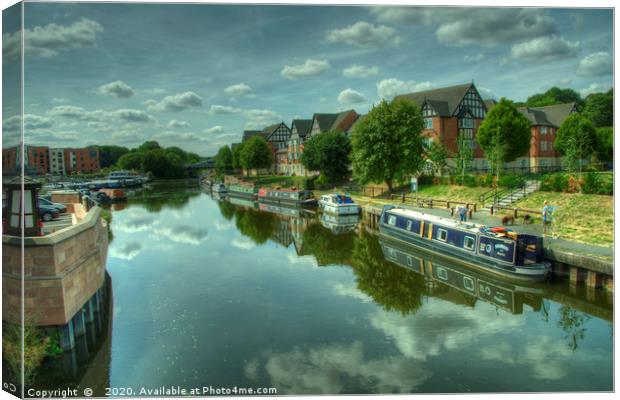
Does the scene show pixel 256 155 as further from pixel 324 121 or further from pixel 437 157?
pixel 437 157

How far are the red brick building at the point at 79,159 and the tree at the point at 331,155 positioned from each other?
100 ft

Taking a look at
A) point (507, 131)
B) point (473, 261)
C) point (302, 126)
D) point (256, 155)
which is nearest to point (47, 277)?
point (473, 261)

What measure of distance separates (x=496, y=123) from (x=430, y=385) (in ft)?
112

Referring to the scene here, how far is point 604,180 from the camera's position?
68.7ft

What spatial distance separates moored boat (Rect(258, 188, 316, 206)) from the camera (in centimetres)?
4625

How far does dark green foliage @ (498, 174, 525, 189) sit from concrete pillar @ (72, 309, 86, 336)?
25.8m

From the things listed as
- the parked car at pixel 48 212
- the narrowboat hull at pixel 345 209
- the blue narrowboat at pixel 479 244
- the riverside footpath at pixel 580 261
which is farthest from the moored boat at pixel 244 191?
the riverside footpath at pixel 580 261

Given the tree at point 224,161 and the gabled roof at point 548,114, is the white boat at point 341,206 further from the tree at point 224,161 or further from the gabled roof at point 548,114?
the tree at point 224,161

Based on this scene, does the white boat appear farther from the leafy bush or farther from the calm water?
the calm water

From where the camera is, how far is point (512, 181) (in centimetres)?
3064

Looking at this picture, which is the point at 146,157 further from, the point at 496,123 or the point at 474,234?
the point at 474,234

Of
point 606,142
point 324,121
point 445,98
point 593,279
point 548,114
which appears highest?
point 324,121

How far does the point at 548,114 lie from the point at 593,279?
34110 millimetres

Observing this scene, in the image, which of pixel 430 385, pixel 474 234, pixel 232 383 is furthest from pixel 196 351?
pixel 474 234
